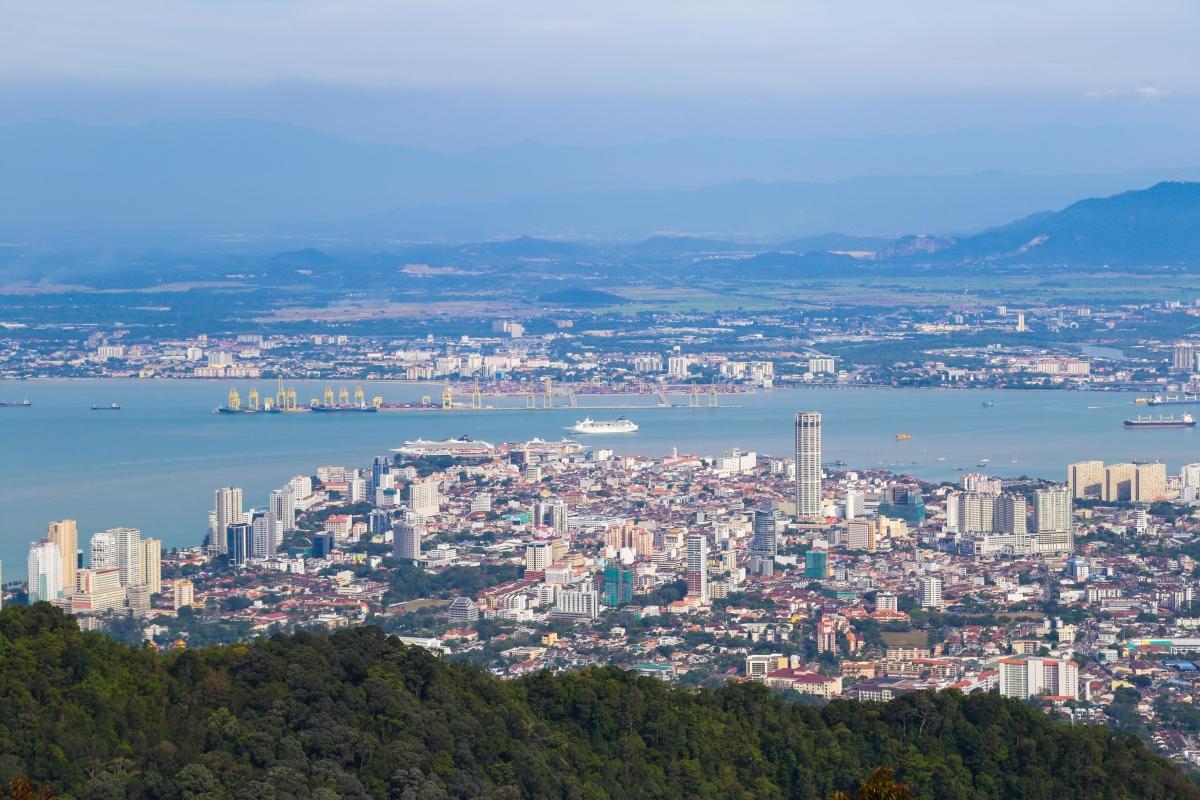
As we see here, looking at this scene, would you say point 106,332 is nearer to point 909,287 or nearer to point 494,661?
point 909,287

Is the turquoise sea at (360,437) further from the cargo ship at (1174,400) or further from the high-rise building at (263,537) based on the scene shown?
the high-rise building at (263,537)

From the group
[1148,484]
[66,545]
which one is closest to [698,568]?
[66,545]

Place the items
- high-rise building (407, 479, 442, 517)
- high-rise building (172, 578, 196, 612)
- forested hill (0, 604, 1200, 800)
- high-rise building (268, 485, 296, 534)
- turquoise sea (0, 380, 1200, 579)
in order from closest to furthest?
forested hill (0, 604, 1200, 800) < high-rise building (172, 578, 196, 612) < high-rise building (268, 485, 296, 534) < high-rise building (407, 479, 442, 517) < turquoise sea (0, 380, 1200, 579)

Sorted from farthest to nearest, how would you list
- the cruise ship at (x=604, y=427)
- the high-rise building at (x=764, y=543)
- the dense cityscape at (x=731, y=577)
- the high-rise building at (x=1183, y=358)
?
the high-rise building at (x=1183, y=358) < the cruise ship at (x=604, y=427) < the high-rise building at (x=764, y=543) < the dense cityscape at (x=731, y=577)

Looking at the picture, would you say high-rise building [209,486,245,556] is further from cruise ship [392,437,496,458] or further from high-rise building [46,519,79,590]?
cruise ship [392,437,496,458]

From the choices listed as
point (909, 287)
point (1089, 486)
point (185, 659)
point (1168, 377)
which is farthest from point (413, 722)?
point (909, 287)

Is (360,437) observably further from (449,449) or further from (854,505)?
(854,505)

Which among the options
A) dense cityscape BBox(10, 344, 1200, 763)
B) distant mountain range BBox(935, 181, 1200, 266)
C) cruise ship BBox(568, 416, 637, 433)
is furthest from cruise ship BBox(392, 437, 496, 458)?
distant mountain range BBox(935, 181, 1200, 266)

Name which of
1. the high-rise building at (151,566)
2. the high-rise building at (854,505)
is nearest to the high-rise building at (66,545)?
the high-rise building at (151,566)
